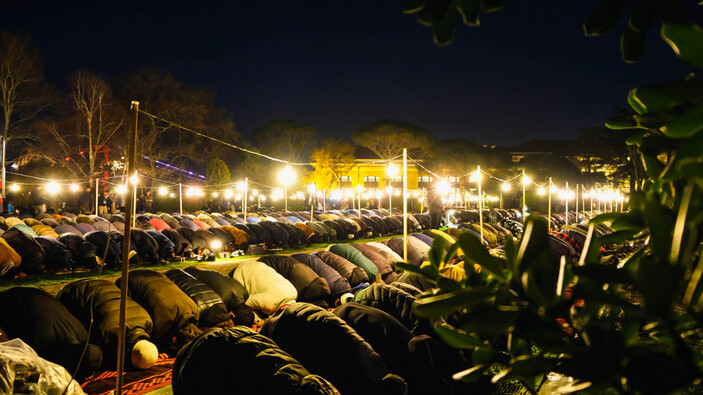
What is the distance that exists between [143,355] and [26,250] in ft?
26.4

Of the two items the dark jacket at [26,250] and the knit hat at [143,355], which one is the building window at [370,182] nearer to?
the dark jacket at [26,250]

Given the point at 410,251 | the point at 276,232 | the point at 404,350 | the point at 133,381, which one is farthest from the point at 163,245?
the point at 404,350

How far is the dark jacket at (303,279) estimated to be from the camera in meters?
9.48

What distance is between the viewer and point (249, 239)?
1786 cm

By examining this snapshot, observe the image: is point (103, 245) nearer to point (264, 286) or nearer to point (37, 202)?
point (264, 286)

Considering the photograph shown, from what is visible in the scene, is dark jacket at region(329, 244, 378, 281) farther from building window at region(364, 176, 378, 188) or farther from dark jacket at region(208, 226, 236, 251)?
building window at region(364, 176, 378, 188)

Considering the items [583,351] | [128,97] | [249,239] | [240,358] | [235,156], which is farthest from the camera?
[235,156]

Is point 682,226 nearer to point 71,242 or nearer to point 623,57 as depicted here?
point 623,57

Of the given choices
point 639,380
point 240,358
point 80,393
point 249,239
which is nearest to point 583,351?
point 639,380

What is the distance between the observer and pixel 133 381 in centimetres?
574

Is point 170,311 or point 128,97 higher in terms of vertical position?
point 128,97

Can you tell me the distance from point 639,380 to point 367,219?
2446 centimetres

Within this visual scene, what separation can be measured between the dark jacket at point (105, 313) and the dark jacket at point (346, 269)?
503cm

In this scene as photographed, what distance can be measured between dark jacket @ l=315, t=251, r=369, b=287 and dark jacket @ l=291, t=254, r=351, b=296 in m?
0.24
